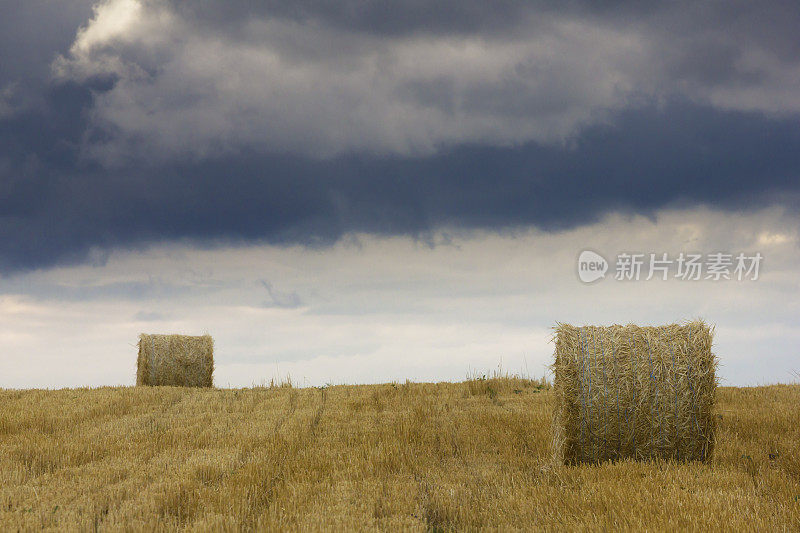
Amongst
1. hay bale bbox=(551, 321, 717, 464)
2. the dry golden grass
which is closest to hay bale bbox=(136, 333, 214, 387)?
the dry golden grass

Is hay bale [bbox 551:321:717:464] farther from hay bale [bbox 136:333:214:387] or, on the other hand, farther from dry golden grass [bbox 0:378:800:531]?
hay bale [bbox 136:333:214:387]

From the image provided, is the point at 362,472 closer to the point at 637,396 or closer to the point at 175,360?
the point at 637,396

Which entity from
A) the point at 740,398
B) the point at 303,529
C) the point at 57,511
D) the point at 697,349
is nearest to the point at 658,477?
the point at 697,349

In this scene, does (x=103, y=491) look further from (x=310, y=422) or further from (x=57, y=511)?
(x=310, y=422)

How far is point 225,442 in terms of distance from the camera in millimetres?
10898

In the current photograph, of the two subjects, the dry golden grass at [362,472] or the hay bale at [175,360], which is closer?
the dry golden grass at [362,472]

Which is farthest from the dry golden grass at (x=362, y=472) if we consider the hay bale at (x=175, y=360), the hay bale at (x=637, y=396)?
the hay bale at (x=175, y=360)

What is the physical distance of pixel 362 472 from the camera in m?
8.85

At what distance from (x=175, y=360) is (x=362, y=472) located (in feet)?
47.7

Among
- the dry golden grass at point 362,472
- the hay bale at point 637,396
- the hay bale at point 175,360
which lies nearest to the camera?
the dry golden grass at point 362,472

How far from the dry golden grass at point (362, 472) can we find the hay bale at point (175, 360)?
5.79m

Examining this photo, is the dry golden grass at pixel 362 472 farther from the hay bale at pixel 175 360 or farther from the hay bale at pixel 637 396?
the hay bale at pixel 175 360

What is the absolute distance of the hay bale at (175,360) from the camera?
68.6ft

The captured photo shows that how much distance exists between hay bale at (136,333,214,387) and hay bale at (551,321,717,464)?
15.6 meters
